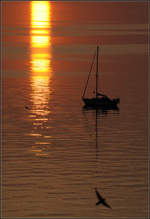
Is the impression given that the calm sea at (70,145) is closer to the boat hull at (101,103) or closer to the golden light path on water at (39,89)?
the golden light path on water at (39,89)

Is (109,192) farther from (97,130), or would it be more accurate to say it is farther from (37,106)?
(37,106)

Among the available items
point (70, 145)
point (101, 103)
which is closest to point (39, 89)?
point (101, 103)

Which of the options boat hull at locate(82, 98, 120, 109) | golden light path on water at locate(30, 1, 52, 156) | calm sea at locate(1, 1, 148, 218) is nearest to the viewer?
calm sea at locate(1, 1, 148, 218)

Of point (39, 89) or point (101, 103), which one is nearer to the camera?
point (101, 103)

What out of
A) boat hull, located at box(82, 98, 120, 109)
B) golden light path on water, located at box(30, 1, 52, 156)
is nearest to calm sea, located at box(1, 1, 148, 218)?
golden light path on water, located at box(30, 1, 52, 156)

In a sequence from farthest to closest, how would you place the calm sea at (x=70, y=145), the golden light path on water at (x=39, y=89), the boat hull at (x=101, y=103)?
1. the boat hull at (x=101, y=103)
2. the golden light path on water at (x=39, y=89)
3. the calm sea at (x=70, y=145)

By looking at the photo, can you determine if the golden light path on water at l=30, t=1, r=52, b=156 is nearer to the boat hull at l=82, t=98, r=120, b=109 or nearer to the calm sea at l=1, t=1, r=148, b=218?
the calm sea at l=1, t=1, r=148, b=218

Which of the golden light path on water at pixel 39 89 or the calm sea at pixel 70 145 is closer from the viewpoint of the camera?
the calm sea at pixel 70 145

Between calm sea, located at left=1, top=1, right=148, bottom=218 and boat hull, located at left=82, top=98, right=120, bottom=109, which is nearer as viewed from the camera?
calm sea, located at left=1, top=1, right=148, bottom=218

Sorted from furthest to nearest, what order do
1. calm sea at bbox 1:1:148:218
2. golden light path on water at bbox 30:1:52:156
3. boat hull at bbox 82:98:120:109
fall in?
boat hull at bbox 82:98:120:109
golden light path on water at bbox 30:1:52:156
calm sea at bbox 1:1:148:218

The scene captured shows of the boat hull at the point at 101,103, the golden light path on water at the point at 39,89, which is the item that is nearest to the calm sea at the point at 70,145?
the golden light path on water at the point at 39,89

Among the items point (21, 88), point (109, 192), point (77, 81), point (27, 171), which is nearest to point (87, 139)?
point (27, 171)

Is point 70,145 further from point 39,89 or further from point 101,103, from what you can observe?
point 39,89

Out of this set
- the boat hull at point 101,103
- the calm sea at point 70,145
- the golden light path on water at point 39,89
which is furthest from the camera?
the boat hull at point 101,103
